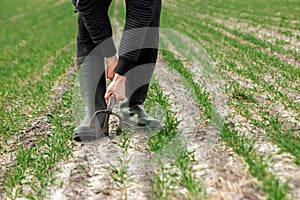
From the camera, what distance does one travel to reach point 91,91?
4105 mm

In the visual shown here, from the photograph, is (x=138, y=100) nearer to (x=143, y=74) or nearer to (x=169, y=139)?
(x=143, y=74)

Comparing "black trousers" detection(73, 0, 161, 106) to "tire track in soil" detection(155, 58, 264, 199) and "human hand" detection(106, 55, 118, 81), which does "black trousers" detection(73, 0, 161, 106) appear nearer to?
"human hand" detection(106, 55, 118, 81)

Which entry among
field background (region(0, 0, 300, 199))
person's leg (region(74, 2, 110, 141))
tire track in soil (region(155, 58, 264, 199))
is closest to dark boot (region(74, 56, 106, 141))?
person's leg (region(74, 2, 110, 141))

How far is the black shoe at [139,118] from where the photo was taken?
4.17m

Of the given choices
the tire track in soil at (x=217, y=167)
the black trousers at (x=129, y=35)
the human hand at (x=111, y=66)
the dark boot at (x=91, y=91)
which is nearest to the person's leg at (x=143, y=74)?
the black trousers at (x=129, y=35)

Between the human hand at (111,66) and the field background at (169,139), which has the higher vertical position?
the human hand at (111,66)

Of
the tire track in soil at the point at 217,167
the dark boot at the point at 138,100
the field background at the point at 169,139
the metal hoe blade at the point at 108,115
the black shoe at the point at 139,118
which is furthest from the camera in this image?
the black shoe at the point at 139,118

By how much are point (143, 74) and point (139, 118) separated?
17.3 inches

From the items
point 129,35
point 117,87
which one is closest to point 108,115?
point 117,87

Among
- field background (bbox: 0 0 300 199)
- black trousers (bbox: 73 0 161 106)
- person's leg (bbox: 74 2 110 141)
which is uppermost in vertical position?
black trousers (bbox: 73 0 161 106)

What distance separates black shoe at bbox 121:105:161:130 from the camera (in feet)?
13.7

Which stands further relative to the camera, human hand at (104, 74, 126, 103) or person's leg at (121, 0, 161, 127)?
person's leg at (121, 0, 161, 127)

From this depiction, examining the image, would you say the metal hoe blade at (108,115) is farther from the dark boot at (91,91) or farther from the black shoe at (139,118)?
the black shoe at (139,118)

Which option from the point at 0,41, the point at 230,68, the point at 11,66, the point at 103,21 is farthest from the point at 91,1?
the point at 0,41
